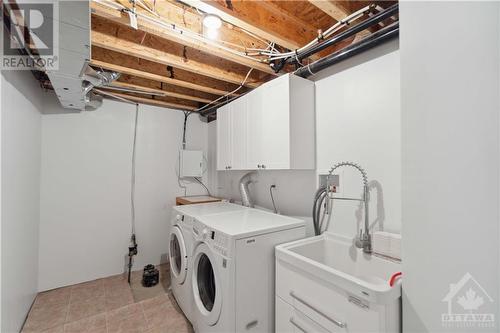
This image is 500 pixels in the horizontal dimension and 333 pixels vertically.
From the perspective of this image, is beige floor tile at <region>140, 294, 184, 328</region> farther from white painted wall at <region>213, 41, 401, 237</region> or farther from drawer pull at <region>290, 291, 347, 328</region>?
white painted wall at <region>213, 41, 401, 237</region>

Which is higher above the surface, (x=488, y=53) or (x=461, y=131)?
(x=488, y=53)

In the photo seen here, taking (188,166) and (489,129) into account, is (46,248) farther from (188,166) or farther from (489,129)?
(489,129)

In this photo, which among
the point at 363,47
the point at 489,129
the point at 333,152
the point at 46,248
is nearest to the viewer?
the point at 489,129

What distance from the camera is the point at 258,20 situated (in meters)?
1.46

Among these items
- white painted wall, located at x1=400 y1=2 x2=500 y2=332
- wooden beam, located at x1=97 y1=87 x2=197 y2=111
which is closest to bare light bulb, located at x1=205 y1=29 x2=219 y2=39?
white painted wall, located at x1=400 y1=2 x2=500 y2=332

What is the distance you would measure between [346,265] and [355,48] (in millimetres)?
1587

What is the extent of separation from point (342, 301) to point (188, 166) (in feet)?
8.87

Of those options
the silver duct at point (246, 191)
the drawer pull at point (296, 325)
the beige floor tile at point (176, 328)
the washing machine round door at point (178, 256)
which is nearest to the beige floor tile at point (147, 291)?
the washing machine round door at point (178, 256)

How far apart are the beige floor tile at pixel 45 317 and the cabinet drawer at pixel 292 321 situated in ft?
6.56

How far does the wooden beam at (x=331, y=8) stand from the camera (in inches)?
49.9

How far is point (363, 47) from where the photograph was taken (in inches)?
59.5

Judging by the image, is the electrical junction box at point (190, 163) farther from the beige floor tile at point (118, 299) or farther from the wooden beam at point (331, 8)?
the wooden beam at point (331, 8)

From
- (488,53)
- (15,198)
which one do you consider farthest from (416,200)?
(15,198)

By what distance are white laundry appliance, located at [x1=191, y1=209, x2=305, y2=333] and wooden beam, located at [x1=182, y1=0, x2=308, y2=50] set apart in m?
1.39
